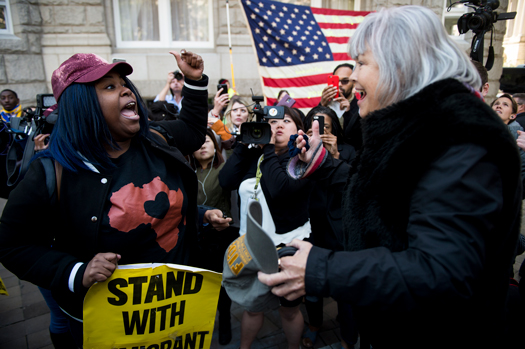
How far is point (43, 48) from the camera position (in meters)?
7.47

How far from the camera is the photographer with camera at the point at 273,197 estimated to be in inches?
95.8

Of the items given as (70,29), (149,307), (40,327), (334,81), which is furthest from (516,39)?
(40,327)

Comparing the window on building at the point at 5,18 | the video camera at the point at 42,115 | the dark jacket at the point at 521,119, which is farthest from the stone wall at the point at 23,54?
the dark jacket at the point at 521,119

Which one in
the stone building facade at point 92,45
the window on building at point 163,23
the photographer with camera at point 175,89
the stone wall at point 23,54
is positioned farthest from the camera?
the window on building at point 163,23

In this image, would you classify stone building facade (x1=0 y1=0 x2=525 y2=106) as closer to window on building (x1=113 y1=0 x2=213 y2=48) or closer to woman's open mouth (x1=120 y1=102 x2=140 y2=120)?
window on building (x1=113 y1=0 x2=213 y2=48)

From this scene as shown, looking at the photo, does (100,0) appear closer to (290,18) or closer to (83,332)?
(290,18)

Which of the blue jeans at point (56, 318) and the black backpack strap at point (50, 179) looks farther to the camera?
the blue jeans at point (56, 318)

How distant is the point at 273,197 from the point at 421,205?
1537mm

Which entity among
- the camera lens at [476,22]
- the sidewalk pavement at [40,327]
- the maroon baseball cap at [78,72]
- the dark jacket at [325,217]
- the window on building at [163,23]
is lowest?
the sidewalk pavement at [40,327]

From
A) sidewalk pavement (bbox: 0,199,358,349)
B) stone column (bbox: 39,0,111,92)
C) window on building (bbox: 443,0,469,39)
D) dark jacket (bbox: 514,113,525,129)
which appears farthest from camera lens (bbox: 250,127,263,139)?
window on building (bbox: 443,0,469,39)

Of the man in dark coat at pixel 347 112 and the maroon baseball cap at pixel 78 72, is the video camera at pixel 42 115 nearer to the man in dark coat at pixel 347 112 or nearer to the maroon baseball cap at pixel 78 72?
the maroon baseball cap at pixel 78 72

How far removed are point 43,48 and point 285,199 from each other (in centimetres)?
776

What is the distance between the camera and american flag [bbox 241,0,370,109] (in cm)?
498

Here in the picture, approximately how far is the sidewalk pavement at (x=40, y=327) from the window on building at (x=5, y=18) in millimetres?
6578
